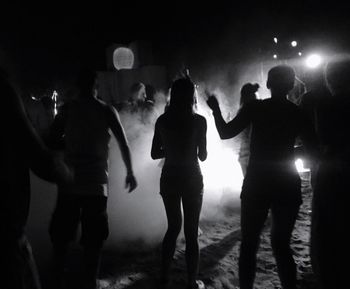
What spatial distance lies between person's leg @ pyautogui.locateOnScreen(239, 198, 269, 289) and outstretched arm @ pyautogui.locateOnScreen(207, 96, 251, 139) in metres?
0.61

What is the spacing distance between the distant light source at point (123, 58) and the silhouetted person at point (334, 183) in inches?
725

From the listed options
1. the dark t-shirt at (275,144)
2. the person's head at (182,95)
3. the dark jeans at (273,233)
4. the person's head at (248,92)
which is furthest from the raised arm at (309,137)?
the person's head at (248,92)

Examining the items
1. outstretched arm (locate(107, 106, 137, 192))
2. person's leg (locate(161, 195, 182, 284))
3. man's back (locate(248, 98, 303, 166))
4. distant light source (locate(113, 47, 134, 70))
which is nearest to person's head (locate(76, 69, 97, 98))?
outstretched arm (locate(107, 106, 137, 192))

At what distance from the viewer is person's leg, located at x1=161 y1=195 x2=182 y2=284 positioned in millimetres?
3482

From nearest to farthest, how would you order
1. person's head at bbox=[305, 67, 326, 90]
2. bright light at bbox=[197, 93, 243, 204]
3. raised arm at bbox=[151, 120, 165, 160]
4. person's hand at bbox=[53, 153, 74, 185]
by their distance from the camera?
person's hand at bbox=[53, 153, 74, 185] → raised arm at bbox=[151, 120, 165, 160] → person's head at bbox=[305, 67, 326, 90] → bright light at bbox=[197, 93, 243, 204]

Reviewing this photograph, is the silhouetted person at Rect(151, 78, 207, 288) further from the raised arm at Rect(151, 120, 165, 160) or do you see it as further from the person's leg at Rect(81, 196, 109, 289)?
the person's leg at Rect(81, 196, 109, 289)

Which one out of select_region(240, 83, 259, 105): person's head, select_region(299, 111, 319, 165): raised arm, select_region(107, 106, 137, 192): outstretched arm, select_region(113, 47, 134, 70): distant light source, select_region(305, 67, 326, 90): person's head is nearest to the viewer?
select_region(299, 111, 319, 165): raised arm

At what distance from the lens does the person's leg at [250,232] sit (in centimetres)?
296

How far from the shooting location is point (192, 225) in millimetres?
3516

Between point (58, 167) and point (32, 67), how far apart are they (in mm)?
22923

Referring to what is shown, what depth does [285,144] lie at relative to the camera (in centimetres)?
296

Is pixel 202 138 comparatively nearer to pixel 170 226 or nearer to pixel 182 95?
pixel 182 95

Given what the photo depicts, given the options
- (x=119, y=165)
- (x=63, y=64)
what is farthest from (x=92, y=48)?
(x=119, y=165)

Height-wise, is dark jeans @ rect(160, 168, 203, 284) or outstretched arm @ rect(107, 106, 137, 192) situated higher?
outstretched arm @ rect(107, 106, 137, 192)
